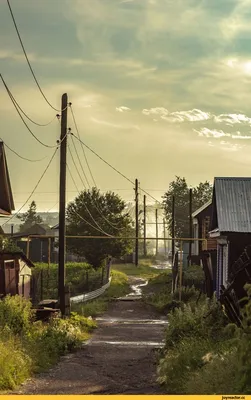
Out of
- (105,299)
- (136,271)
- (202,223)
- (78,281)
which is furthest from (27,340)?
(136,271)

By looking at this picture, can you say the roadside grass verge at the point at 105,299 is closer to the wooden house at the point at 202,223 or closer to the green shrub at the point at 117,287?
the green shrub at the point at 117,287

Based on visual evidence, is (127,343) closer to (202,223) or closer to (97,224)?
(202,223)

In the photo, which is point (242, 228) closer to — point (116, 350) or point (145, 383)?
point (116, 350)

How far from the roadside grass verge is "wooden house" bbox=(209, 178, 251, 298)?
24.8 feet

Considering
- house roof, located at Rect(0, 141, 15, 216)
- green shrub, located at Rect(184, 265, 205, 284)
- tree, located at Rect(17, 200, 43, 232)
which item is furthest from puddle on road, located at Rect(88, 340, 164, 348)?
tree, located at Rect(17, 200, 43, 232)

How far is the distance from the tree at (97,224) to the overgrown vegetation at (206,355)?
3710 cm

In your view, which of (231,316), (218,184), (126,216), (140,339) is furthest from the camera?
(126,216)

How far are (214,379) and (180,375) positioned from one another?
7.33 feet

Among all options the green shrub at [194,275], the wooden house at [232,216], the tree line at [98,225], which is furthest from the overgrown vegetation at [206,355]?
the tree line at [98,225]

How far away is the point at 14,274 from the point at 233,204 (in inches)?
454

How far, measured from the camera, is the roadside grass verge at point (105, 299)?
3219 cm

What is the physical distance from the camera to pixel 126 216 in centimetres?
5984

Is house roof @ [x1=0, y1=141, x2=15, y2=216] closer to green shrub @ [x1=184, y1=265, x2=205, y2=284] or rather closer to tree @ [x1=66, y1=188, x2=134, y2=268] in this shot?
green shrub @ [x1=184, y1=265, x2=205, y2=284]

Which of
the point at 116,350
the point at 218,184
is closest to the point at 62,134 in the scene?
the point at 218,184
